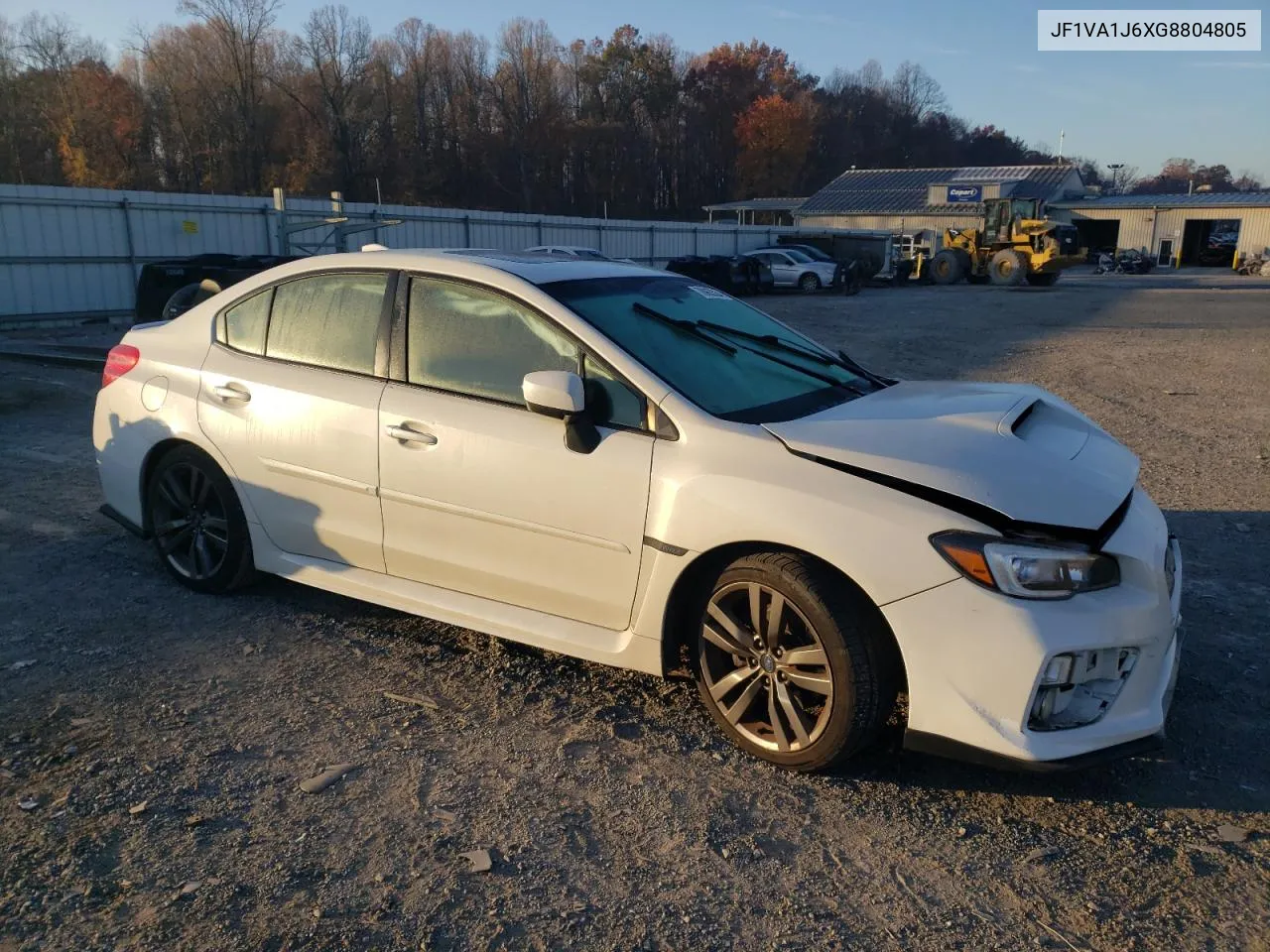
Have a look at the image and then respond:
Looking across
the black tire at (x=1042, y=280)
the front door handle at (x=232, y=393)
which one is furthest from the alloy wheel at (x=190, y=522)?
the black tire at (x=1042, y=280)

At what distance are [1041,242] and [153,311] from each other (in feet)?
97.1

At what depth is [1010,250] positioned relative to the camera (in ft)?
116

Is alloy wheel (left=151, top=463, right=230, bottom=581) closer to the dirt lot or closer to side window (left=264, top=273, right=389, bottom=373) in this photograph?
the dirt lot

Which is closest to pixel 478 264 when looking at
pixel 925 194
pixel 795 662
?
pixel 795 662

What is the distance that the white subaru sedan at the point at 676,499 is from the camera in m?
2.90

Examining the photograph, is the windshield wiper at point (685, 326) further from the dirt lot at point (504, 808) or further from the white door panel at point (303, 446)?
the dirt lot at point (504, 808)

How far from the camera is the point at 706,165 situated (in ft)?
288

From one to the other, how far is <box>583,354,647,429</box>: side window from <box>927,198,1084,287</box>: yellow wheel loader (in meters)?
34.2

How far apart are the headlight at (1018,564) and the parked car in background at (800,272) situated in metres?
30.4

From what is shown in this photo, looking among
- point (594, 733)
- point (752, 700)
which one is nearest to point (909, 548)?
point (752, 700)

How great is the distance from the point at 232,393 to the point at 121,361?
0.97 metres

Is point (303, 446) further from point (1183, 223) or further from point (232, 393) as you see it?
point (1183, 223)

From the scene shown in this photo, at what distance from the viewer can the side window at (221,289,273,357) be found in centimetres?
449

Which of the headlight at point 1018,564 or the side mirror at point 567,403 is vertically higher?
the side mirror at point 567,403
